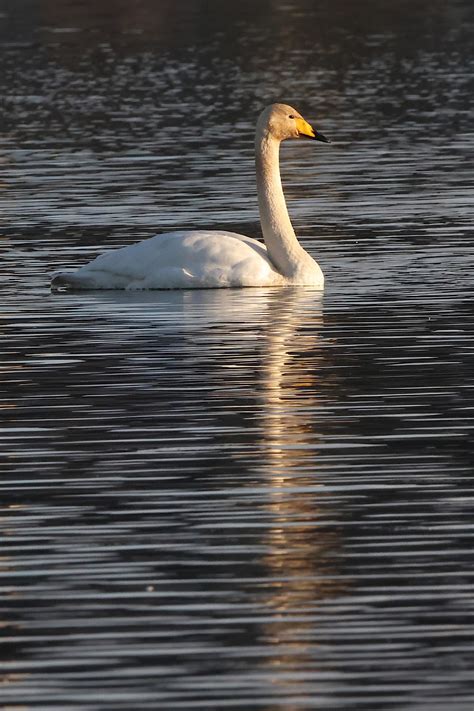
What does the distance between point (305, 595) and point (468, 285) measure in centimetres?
1052

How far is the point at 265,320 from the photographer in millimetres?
18672

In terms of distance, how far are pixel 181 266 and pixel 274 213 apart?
4.54ft

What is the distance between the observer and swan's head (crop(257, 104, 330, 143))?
21859 mm

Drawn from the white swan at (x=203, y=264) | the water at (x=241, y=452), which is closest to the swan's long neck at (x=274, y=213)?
the white swan at (x=203, y=264)

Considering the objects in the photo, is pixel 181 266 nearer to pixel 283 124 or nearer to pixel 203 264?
pixel 203 264

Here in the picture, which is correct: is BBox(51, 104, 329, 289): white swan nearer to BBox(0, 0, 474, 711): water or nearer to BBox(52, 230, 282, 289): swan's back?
BBox(52, 230, 282, 289): swan's back

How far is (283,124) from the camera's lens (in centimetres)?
2189

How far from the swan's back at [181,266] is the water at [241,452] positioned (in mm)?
172

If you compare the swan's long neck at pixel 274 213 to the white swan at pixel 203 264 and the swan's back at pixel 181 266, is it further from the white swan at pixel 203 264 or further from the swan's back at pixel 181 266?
the swan's back at pixel 181 266

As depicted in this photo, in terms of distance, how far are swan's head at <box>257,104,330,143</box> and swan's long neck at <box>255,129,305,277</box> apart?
61 mm

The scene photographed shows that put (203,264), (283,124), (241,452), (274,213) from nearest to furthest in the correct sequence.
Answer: (241,452) → (203,264) → (274,213) → (283,124)

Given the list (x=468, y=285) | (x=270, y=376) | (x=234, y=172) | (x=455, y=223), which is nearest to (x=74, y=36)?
(x=234, y=172)

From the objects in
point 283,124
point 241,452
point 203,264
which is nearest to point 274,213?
point 283,124

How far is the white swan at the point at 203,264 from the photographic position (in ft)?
66.6
